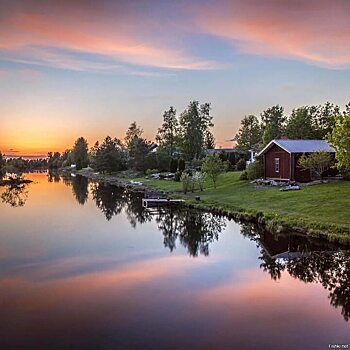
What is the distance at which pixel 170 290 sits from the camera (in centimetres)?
1230

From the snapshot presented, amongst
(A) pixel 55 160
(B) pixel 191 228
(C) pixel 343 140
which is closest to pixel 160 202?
(B) pixel 191 228

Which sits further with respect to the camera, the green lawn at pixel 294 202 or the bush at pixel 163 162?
the bush at pixel 163 162

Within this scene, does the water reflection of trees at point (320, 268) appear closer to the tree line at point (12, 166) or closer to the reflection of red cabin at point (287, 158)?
the reflection of red cabin at point (287, 158)

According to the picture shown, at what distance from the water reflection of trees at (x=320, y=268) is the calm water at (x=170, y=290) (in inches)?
1.4

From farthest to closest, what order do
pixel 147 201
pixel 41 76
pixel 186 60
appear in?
pixel 147 201 < pixel 41 76 < pixel 186 60

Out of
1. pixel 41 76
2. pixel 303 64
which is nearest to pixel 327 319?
pixel 303 64

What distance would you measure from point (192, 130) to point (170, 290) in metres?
56.5

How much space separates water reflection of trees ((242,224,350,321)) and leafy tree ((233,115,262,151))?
50.8 m

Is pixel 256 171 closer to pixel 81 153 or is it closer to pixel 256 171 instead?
pixel 256 171

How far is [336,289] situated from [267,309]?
3008mm

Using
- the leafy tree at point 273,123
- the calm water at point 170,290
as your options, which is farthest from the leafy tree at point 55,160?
the calm water at point 170,290

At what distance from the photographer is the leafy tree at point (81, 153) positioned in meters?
119

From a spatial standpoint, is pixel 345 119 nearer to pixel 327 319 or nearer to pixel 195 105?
pixel 327 319

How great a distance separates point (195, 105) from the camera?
69.2 meters
